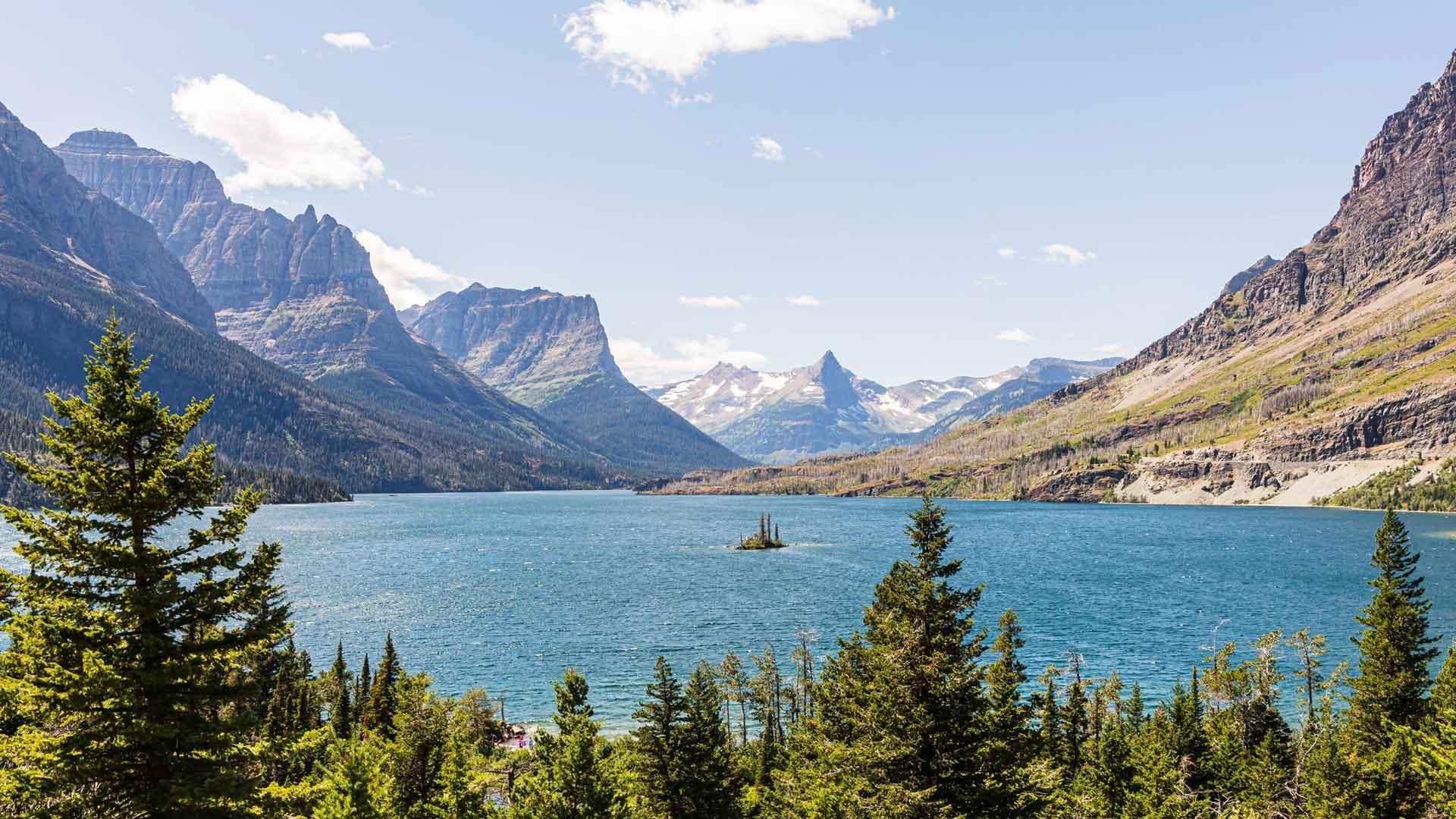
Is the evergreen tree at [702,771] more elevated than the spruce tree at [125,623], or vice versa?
the spruce tree at [125,623]

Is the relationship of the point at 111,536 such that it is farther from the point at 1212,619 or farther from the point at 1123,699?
the point at 1212,619

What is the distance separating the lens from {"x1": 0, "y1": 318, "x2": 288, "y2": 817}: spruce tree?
18.6 meters

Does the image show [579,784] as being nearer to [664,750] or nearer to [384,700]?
[664,750]

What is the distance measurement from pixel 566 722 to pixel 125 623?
27482 mm

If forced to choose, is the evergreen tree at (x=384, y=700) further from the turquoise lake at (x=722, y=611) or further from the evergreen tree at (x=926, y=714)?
the evergreen tree at (x=926, y=714)

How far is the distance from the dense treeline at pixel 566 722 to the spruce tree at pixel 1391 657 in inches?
7.0

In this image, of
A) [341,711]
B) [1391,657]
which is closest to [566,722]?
[341,711]

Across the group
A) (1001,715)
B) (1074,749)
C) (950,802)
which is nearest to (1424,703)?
(1074,749)

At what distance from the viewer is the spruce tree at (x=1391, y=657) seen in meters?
55.8

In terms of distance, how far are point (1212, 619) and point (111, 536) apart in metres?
151

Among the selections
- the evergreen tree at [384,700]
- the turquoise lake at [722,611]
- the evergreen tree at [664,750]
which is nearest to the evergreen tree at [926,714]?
the evergreen tree at [664,750]

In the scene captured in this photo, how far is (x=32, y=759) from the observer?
61.2ft

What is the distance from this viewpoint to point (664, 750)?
45.3m

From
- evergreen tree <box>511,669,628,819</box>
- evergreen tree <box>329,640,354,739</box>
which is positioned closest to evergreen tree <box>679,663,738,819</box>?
evergreen tree <box>511,669,628,819</box>
